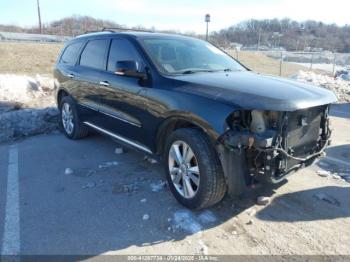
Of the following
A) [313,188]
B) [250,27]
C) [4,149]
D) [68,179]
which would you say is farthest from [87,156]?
[250,27]

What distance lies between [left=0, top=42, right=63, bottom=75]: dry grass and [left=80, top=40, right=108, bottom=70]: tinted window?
13.3 metres

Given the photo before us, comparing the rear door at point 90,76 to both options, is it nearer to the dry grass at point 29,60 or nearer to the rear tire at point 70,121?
the rear tire at point 70,121

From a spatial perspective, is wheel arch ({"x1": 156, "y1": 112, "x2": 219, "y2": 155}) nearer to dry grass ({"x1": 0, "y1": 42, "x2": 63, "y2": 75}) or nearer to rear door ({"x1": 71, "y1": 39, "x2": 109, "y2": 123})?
rear door ({"x1": 71, "y1": 39, "x2": 109, "y2": 123})

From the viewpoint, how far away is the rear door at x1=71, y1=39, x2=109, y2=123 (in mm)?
5227

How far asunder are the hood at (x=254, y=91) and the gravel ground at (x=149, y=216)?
1229mm

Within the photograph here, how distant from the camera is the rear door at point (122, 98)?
4.30 m

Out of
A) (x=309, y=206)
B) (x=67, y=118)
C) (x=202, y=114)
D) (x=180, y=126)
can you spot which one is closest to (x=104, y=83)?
(x=180, y=126)

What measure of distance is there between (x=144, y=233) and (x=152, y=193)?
2.80 feet

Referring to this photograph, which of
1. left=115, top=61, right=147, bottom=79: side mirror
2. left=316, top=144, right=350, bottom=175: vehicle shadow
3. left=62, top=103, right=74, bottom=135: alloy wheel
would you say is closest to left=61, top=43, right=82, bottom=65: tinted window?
left=62, top=103, right=74, bottom=135: alloy wheel

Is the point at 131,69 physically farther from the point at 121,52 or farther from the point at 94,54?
the point at 94,54

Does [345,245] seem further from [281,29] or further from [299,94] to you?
[281,29]

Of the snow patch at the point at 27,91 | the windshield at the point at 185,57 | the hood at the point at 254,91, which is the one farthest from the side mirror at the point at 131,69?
the snow patch at the point at 27,91

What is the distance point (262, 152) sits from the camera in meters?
3.10

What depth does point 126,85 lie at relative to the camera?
4445 millimetres
